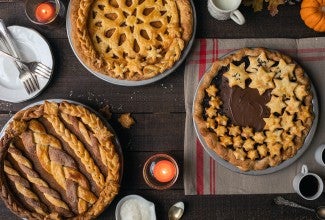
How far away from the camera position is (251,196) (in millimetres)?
1770

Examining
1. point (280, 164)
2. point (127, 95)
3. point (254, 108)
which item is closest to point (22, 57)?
point (127, 95)

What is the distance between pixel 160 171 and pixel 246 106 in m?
0.42

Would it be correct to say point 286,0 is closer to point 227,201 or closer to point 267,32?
point 267,32

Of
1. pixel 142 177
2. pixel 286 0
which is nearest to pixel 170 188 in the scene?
pixel 142 177

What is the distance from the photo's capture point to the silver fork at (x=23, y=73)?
1.76 metres

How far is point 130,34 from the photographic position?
175 centimetres

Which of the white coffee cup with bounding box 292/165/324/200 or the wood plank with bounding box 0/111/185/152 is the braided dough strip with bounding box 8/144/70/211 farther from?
the white coffee cup with bounding box 292/165/324/200

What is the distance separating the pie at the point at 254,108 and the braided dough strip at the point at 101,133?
346 millimetres

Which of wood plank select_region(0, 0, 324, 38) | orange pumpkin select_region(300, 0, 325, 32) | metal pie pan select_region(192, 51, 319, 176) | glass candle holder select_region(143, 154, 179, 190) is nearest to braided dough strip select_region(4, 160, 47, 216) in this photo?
glass candle holder select_region(143, 154, 179, 190)

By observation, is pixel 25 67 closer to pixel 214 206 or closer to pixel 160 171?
pixel 160 171

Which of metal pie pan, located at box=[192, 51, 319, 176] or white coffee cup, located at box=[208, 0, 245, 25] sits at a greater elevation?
white coffee cup, located at box=[208, 0, 245, 25]

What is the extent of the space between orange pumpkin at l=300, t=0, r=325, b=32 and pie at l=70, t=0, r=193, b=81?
1.50 ft

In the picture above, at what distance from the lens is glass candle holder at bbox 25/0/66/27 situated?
1.77 metres

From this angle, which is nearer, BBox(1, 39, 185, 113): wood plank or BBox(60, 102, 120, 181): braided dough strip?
BBox(60, 102, 120, 181): braided dough strip
